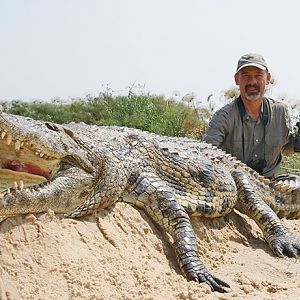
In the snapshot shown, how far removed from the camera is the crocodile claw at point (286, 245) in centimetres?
533

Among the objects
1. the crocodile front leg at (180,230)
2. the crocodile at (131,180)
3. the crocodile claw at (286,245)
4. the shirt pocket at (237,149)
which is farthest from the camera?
the shirt pocket at (237,149)

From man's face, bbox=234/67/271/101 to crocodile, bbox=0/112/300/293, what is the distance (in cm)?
130

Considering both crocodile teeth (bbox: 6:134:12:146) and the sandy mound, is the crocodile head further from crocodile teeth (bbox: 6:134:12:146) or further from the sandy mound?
the sandy mound

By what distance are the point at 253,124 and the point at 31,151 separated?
371cm

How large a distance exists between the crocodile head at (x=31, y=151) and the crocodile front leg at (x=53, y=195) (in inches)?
3.2

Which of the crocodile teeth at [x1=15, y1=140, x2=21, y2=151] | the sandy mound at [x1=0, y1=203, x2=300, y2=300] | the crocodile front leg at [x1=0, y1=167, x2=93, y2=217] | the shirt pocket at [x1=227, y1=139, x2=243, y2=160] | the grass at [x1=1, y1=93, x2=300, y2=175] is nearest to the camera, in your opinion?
the sandy mound at [x1=0, y1=203, x2=300, y2=300]

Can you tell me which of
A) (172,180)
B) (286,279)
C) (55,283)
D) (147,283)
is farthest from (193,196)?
(55,283)

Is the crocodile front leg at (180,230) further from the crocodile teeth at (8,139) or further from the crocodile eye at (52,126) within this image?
the crocodile teeth at (8,139)

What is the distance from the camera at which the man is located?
7152mm

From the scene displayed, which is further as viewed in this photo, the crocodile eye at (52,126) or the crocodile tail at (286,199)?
the crocodile tail at (286,199)

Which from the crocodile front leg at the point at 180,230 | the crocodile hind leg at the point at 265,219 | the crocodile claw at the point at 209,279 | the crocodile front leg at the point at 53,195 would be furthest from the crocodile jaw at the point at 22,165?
the crocodile hind leg at the point at 265,219

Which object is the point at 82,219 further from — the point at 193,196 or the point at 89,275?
the point at 193,196

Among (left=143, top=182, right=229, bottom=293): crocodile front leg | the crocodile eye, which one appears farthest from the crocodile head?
(left=143, top=182, right=229, bottom=293): crocodile front leg

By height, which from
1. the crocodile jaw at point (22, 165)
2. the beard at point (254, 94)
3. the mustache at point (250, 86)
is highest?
the mustache at point (250, 86)
